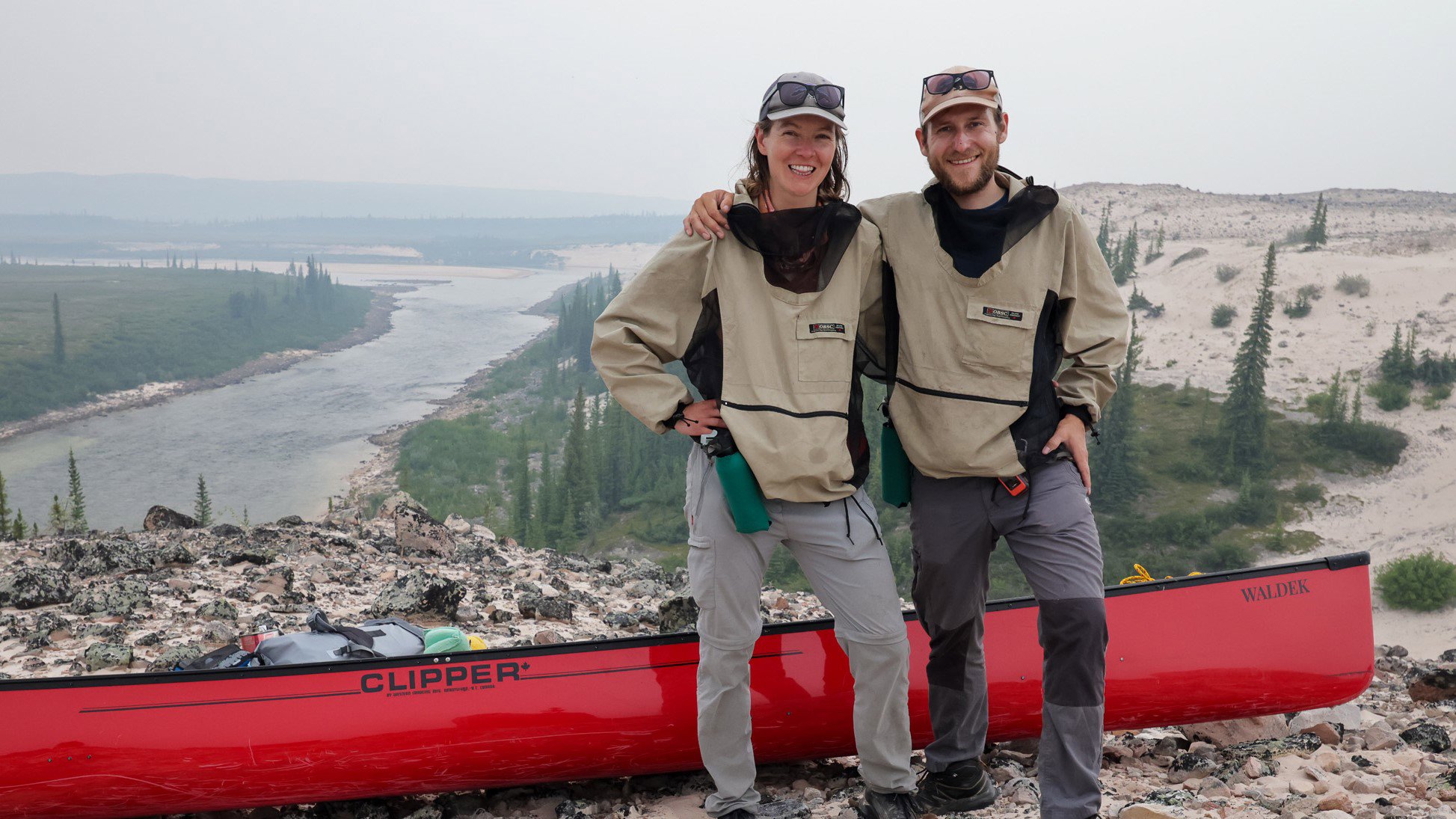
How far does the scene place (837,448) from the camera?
13.8 ft

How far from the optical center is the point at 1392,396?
224ft

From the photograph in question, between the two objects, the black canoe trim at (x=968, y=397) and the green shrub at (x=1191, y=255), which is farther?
the green shrub at (x=1191, y=255)

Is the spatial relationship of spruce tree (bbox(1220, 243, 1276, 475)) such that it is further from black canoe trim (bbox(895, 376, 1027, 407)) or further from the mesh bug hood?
the mesh bug hood

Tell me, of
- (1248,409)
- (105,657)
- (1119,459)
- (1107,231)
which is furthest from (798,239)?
(1107,231)

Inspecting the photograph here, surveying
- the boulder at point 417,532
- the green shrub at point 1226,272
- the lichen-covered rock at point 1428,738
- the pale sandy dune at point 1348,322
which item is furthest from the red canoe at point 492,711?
the green shrub at point 1226,272

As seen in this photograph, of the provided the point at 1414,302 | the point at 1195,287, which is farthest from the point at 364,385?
the point at 1414,302

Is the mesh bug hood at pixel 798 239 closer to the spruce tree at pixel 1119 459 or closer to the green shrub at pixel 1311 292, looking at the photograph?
the spruce tree at pixel 1119 459

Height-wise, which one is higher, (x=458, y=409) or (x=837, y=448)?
(x=837, y=448)

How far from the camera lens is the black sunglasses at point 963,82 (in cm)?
422

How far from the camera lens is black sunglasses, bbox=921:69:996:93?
4223mm

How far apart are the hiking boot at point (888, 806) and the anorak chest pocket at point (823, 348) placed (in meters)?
1.93

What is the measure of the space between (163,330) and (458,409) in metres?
74.0

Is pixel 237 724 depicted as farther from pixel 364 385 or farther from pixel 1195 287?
pixel 364 385

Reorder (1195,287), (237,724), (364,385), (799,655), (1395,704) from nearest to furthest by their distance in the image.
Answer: (237,724) → (799,655) → (1395,704) → (1195,287) → (364,385)
